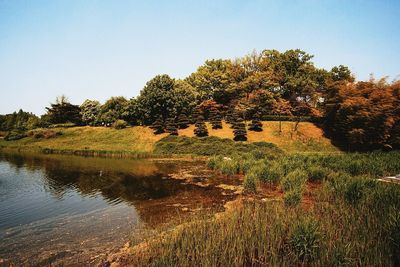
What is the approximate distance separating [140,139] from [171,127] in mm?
6071

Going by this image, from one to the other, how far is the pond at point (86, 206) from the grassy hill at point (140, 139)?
698 inches

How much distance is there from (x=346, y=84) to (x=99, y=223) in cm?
4320

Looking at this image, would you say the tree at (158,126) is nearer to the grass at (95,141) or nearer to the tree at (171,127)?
the tree at (171,127)

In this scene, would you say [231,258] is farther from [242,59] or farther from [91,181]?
[242,59]

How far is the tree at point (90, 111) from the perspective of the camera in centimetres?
6399

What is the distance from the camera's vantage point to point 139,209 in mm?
13211

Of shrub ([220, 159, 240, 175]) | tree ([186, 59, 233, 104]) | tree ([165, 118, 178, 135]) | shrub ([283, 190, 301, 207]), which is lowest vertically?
shrub ([220, 159, 240, 175])

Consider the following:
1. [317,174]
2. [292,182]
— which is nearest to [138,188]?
[292,182]

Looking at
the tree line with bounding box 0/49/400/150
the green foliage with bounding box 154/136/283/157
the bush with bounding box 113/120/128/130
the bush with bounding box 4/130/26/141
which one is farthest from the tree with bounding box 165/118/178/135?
the bush with bounding box 4/130/26/141

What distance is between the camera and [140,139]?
4606 cm

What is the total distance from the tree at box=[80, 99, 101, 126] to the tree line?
9.2 inches

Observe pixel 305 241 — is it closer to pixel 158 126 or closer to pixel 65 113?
Result: pixel 158 126

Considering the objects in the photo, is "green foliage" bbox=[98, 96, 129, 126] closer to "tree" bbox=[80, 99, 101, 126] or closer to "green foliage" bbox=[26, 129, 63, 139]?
"tree" bbox=[80, 99, 101, 126]

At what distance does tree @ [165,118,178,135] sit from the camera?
45359 mm
